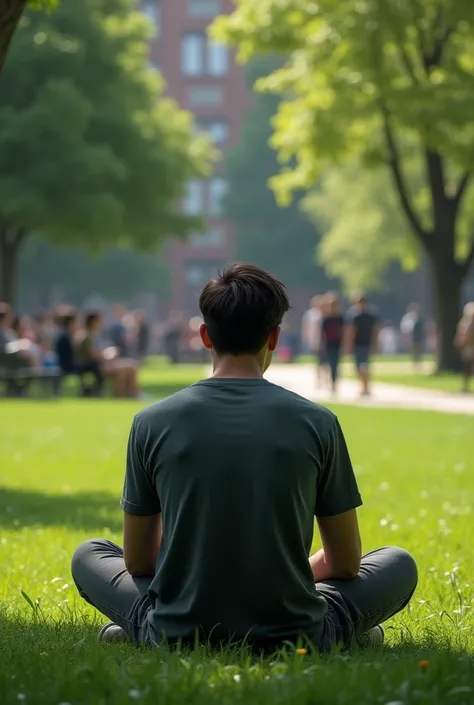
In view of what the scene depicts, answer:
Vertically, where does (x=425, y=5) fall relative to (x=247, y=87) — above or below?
below

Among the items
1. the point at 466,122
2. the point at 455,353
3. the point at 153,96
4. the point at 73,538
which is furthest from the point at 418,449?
the point at 153,96

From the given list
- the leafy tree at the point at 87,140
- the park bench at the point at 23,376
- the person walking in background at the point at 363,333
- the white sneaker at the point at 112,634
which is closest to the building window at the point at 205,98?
the leafy tree at the point at 87,140

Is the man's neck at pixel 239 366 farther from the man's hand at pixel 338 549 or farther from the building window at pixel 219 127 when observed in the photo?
the building window at pixel 219 127

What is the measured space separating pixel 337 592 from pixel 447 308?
95.0ft

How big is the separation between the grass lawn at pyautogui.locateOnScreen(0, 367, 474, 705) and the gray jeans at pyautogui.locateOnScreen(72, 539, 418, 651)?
145mm

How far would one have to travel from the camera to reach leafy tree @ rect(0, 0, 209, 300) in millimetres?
34625

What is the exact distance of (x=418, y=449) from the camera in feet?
50.3

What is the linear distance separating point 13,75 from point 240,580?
3277cm

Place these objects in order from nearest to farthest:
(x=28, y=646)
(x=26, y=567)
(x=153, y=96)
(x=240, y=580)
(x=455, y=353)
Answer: (x=240, y=580)
(x=28, y=646)
(x=26, y=567)
(x=455, y=353)
(x=153, y=96)

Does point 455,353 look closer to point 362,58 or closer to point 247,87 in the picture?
point 362,58

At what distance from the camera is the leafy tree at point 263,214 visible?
85750 millimetres

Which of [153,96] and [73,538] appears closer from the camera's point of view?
[73,538]

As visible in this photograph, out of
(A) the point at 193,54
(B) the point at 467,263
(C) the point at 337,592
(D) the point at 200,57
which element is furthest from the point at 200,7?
(C) the point at 337,592

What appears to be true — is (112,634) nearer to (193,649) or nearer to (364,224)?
(193,649)
